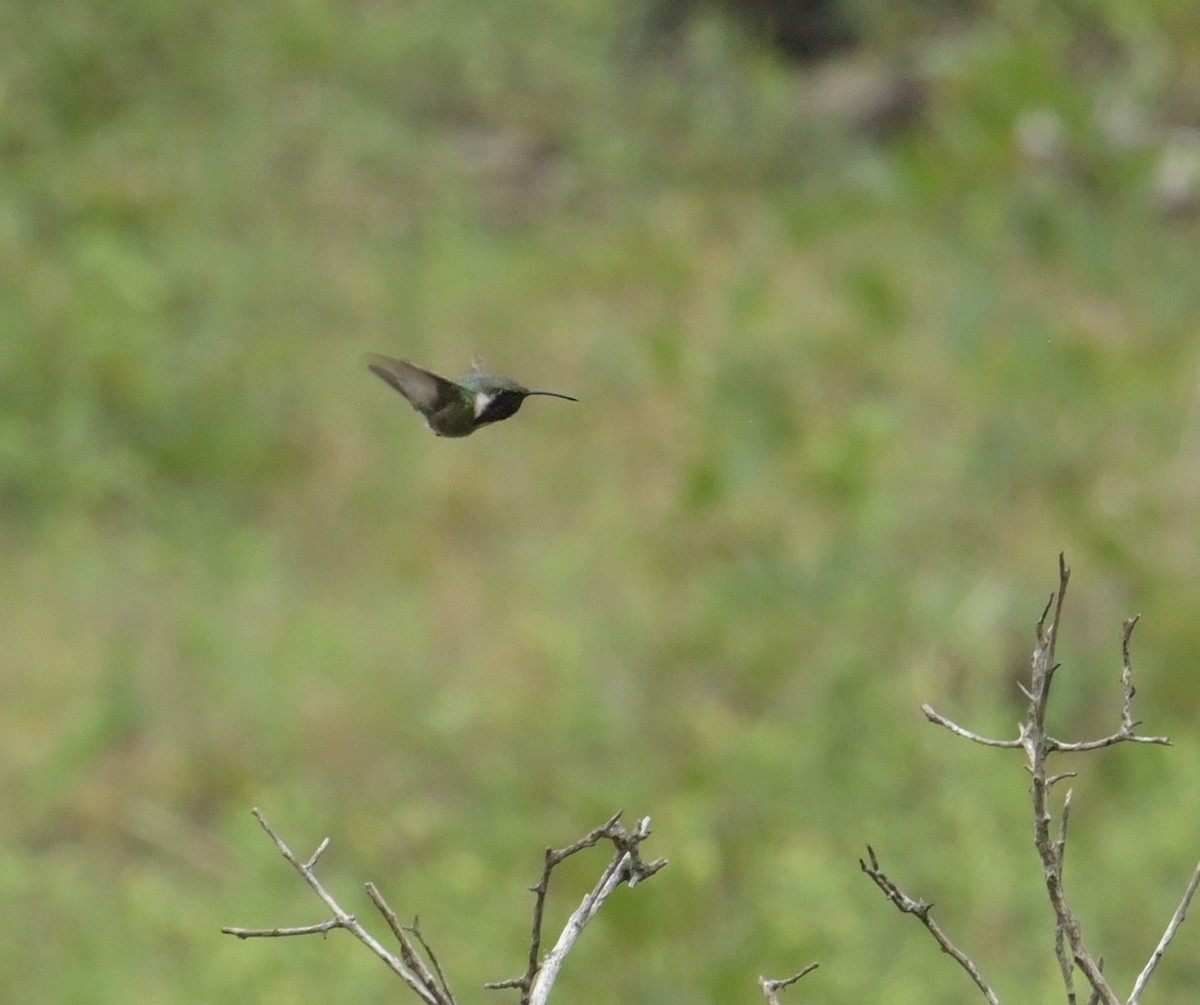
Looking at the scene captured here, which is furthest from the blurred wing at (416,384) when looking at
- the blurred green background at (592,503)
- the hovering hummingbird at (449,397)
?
the blurred green background at (592,503)

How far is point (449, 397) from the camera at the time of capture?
64.7 inches

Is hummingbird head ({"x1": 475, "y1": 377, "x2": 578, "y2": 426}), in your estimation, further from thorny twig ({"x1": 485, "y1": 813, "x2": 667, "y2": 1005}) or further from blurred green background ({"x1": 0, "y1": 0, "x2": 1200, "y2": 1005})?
blurred green background ({"x1": 0, "y1": 0, "x2": 1200, "y2": 1005})

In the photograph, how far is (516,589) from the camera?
244 inches

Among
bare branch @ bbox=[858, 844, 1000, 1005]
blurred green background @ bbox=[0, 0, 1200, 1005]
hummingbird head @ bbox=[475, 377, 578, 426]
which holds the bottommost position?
blurred green background @ bbox=[0, 0, 1200, 1005]

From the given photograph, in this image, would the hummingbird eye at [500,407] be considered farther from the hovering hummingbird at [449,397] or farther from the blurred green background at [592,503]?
the blurred green background at [592,503]

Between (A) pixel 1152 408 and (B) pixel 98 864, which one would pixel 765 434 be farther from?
(B) pixel 98 864

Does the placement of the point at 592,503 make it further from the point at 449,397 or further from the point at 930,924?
the point at 930,924

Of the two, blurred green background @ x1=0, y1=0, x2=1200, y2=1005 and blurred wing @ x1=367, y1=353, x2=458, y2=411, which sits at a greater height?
blurred wing @ x1=367, y1=353, x2=458, y2=411

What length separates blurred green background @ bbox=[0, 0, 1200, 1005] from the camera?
428cm

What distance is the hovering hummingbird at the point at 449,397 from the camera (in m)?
1.58

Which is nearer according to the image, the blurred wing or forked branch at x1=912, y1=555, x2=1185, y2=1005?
forked branch at x1=912, y1=555, x2=1185, y2=1005

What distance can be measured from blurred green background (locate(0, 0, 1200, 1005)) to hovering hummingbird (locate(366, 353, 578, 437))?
227 centimetres

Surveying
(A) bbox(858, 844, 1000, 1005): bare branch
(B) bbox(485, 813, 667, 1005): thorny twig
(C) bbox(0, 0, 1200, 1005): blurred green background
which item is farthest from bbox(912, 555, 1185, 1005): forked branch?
(C) bbox(0, 0, 1200, 1005): blurred green background

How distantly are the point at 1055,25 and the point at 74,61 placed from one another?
460cm
